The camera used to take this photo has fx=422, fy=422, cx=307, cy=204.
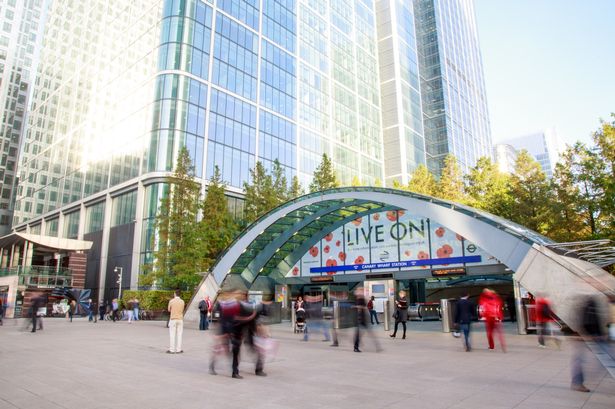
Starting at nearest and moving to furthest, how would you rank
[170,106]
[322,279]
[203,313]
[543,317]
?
1. [543,317]
2. [203,313]
3. [322,279]
4. [170,106]

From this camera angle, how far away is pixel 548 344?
13.3 metres

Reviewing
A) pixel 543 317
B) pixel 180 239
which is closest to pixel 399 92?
pixel 180 239

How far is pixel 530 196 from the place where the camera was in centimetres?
2741

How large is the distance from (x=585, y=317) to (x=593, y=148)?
21.3 metres

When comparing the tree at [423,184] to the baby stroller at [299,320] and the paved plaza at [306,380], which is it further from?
the paved plaza at [306,380]

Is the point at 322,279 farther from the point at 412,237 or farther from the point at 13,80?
the point at 13,80

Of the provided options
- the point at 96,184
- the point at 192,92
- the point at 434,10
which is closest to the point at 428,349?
the point at 192,92

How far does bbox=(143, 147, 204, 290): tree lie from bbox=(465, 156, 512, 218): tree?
2129 cm

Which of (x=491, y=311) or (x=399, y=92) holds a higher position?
(x=399, y=92)

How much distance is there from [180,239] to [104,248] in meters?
18.7

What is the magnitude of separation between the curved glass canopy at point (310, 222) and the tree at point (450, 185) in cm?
1250

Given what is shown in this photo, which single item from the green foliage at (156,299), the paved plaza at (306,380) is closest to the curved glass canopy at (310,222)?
the paved plaza at (306,380)

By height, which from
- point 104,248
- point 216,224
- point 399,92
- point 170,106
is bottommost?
point 104,248

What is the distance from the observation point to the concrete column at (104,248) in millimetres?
45000
